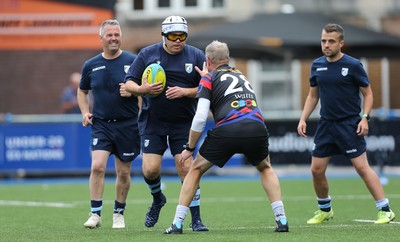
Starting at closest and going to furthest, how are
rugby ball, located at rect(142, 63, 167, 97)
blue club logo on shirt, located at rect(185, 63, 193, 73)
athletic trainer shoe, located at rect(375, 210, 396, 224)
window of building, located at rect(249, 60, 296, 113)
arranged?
rugby ball, located at rect(142, 63, 167, 97) < blue club logo on shirt, located at rect(185, 63, 193, 73) < athletic trainer shoe, located at rect(375, 210, 396, 224) < window of building, located at rect(249, 60, 296, 113)

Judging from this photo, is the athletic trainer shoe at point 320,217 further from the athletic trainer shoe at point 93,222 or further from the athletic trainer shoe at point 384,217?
the athletic trainer shoe at point 93,222

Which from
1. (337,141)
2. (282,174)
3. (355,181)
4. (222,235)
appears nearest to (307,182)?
(355,181)

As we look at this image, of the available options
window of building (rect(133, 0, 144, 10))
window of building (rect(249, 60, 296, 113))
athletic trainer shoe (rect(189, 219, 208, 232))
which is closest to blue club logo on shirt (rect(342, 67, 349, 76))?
athletic trainer shoe (rect(189, 219, 208, 232))

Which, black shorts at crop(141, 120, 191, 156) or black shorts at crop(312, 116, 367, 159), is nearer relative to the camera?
black shorts at crop(141, 120, 191, 156)

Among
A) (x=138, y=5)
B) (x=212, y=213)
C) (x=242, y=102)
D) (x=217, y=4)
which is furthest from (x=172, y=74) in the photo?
(x=138, y=5)

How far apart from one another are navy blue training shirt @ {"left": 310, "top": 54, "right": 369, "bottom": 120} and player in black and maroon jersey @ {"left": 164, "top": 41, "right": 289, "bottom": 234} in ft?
5.78

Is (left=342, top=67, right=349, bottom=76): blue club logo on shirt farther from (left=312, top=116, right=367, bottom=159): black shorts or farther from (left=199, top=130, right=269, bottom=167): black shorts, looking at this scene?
(left=199, top=130, right=269, bottom=167): black shorts

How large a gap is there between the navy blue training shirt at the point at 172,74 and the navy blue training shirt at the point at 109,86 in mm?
513

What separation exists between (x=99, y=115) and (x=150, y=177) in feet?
3.06

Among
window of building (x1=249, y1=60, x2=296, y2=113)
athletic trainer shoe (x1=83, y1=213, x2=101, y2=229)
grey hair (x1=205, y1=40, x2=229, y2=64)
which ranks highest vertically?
grey hair (x1=205, y1=40, x2=229, y2=64)

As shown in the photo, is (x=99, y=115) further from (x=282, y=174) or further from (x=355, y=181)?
(x=282, y=174)

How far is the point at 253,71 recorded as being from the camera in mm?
30906

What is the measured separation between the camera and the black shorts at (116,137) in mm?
12117

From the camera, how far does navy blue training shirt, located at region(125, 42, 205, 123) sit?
1151 cm
